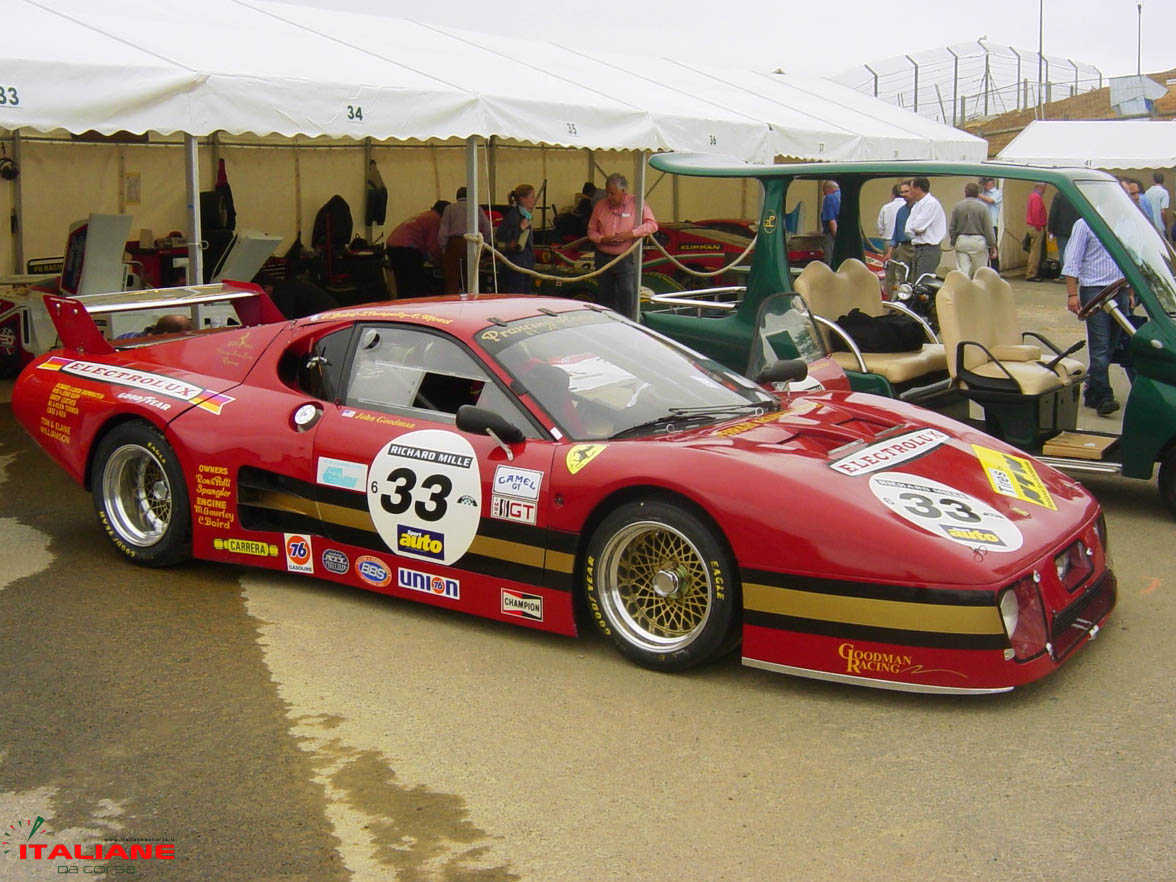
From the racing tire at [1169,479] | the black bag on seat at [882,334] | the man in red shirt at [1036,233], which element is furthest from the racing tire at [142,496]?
the man in red shirt at [1036,233]

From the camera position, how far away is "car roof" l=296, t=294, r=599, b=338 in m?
5.24

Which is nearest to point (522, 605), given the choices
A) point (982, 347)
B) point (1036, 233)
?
point (982, 347)

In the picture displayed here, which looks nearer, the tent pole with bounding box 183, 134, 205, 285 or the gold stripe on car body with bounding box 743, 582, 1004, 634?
the gold stripe on car body with bounding box 743, 582, 1004, 634

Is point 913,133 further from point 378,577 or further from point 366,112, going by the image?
point 378,577

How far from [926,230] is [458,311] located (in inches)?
427

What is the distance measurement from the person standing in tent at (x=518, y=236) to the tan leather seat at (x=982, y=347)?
6.18m

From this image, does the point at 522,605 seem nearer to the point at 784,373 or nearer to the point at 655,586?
the point at 655,586

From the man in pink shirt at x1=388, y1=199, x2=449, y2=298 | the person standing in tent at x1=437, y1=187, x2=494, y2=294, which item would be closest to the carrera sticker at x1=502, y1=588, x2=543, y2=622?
the person standing in tent at x1=437, y1=187, x2=494, y2=294

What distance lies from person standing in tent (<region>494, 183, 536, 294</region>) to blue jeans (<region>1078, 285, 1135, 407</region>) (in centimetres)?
583

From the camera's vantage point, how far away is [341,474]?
16.8 ft

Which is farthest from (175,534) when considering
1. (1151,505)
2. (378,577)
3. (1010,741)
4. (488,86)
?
(488,86)

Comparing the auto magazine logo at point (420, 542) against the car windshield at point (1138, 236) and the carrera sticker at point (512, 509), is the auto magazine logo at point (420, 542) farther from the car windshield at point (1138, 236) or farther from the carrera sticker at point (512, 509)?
the car windshield at point (1138, 236)

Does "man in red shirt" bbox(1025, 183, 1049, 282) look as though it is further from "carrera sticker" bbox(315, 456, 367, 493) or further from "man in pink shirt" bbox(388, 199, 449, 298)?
"carrera sticker" bbox(315, 456, 367, 493)

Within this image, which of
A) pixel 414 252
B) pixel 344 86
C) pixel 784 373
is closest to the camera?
pixel 784 373
